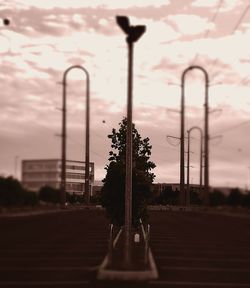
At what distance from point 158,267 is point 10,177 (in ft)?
204

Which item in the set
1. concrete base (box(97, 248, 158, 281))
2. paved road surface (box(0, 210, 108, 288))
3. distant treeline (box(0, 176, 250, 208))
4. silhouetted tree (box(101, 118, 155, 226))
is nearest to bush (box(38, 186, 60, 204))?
distant treeline (box(0, 176, 250, 208))

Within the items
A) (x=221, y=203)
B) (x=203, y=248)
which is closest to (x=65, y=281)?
(x=203, y=248)

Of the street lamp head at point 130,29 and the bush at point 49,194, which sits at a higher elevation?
the street lamp head at point 130,29

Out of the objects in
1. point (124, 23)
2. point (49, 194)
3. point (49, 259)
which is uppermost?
point (124, 23)

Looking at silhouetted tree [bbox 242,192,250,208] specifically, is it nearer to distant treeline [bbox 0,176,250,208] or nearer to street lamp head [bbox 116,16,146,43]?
distant treeline [bbox 0,176,250,208]

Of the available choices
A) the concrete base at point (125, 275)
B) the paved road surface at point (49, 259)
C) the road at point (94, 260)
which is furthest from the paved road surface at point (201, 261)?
the paved road surface at point (49, 259)

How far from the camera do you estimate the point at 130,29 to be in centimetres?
1747

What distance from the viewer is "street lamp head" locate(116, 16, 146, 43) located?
56.4 feet

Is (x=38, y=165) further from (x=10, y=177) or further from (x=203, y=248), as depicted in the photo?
(x=203, y=248)

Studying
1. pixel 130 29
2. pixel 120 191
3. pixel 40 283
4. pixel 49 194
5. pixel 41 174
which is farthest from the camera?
pixel 49 194

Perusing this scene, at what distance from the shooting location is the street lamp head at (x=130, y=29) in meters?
17.2

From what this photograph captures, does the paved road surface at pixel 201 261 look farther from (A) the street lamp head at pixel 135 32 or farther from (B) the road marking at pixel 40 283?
(A) the street lamp head at pixel 135 32

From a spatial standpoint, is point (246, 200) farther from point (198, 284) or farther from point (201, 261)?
point (198, 284)

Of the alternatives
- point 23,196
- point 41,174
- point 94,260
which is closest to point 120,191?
point 94,260
